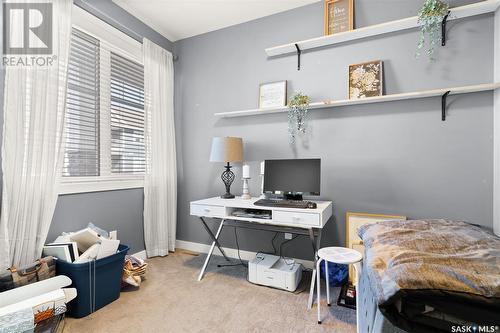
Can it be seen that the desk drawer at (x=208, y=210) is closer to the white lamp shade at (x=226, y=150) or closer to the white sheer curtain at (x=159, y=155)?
the white lamp shade at (x=226, y=150)

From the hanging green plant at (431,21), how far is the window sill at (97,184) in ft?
9.78

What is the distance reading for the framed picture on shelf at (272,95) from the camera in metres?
2.49

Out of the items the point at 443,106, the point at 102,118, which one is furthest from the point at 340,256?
the point at 102,118

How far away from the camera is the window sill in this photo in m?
1.98

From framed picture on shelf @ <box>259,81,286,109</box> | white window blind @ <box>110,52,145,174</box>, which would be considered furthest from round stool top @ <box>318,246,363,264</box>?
white window blind @ <box>110,52,145,174</box>

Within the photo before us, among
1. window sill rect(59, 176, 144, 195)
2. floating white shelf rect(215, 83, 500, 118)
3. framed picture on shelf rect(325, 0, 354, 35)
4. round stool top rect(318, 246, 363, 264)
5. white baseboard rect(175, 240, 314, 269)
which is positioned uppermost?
framed picture on shelf rect(325, 0, 354, 35)

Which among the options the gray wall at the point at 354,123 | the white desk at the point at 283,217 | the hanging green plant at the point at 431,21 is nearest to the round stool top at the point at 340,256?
the white desk at the point at 283,217

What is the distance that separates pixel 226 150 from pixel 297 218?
0.99 m

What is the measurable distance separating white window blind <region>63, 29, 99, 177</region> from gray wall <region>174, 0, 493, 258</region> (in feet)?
3.36

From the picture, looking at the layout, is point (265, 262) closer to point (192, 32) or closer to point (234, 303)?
point (234, 303)

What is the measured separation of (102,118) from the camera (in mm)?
2293

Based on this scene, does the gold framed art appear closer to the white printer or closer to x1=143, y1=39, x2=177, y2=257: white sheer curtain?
the white printer

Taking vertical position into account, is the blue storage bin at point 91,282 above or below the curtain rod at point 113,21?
below

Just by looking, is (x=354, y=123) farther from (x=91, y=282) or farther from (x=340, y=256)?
(x=91, y=282)
